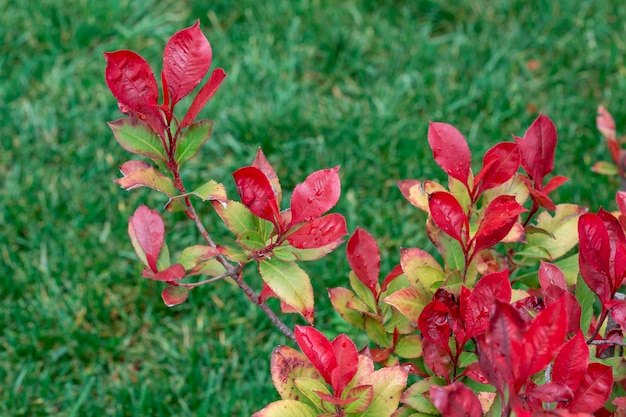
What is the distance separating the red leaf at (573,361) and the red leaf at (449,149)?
1.25 ft

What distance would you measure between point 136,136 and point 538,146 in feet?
2.23

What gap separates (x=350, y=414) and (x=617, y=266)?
44 centimetres

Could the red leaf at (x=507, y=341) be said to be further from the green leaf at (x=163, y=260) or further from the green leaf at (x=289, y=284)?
the green leaf at (x=163, y=260)

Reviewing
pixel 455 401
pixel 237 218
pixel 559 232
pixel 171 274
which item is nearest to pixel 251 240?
pixel 237 218

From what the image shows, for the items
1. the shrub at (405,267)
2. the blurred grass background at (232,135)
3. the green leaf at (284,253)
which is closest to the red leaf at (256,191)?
the shrub at (405,267)

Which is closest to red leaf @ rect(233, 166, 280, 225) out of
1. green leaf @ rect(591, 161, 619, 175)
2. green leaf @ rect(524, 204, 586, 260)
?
green leaf @ rect(524, 204, 586, 260)

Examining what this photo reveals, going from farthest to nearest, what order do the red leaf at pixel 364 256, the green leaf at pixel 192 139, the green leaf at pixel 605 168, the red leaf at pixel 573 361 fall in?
the green leaf at pixel 605 168
the red leaf at pixel 364 256
the green leaf at pixel 192 139
the red leaf at pixel 573 361

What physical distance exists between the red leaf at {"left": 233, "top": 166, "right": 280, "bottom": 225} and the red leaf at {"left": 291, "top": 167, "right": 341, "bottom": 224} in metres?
0.03

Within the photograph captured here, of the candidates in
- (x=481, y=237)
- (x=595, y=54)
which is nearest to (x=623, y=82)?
(x=595, y=54)

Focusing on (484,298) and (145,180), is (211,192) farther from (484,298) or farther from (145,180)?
(484,298)

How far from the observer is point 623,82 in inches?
119

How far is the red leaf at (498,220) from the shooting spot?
1124 mm

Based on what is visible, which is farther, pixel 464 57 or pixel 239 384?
pixel 464 57

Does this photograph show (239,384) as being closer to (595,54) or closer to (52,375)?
(52,375)
